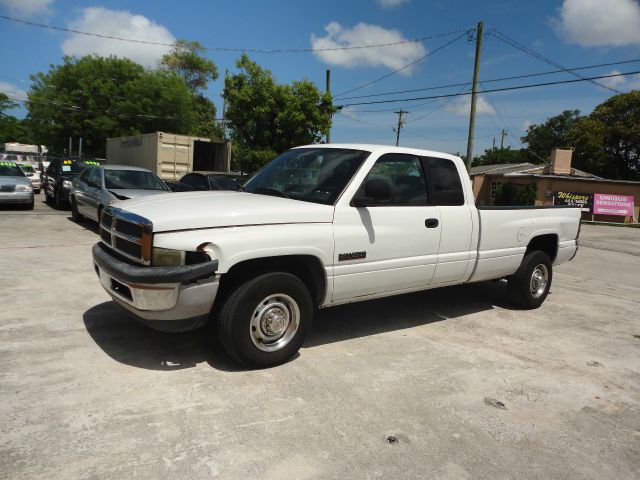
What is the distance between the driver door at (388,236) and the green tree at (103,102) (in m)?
37.0

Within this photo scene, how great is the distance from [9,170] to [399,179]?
1396 centimetres

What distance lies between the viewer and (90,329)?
459cm

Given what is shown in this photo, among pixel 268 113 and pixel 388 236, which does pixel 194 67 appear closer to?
pixel 268 113

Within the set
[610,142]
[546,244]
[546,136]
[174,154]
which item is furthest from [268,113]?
[546,136]

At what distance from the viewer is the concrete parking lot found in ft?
9.09

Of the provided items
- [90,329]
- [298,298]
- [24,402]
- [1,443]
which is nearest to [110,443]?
[1,443]

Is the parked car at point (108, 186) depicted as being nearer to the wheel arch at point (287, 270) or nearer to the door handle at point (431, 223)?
the wheel arch at point (287, 270)

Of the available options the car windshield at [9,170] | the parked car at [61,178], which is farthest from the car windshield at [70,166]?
the car windshield at [9,170]

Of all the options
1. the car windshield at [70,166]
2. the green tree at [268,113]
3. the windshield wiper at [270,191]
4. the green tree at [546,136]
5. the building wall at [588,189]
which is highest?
the green tree at [546,136]

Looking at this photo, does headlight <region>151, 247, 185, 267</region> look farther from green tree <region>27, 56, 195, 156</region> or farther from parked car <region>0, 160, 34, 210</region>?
green tree <region>27, 56, 195, 156</region>

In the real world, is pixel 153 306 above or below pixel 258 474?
above

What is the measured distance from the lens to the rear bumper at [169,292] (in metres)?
3.41

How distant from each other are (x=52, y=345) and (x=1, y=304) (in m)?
1.50

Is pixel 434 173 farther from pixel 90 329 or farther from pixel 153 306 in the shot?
pixel 90 329
